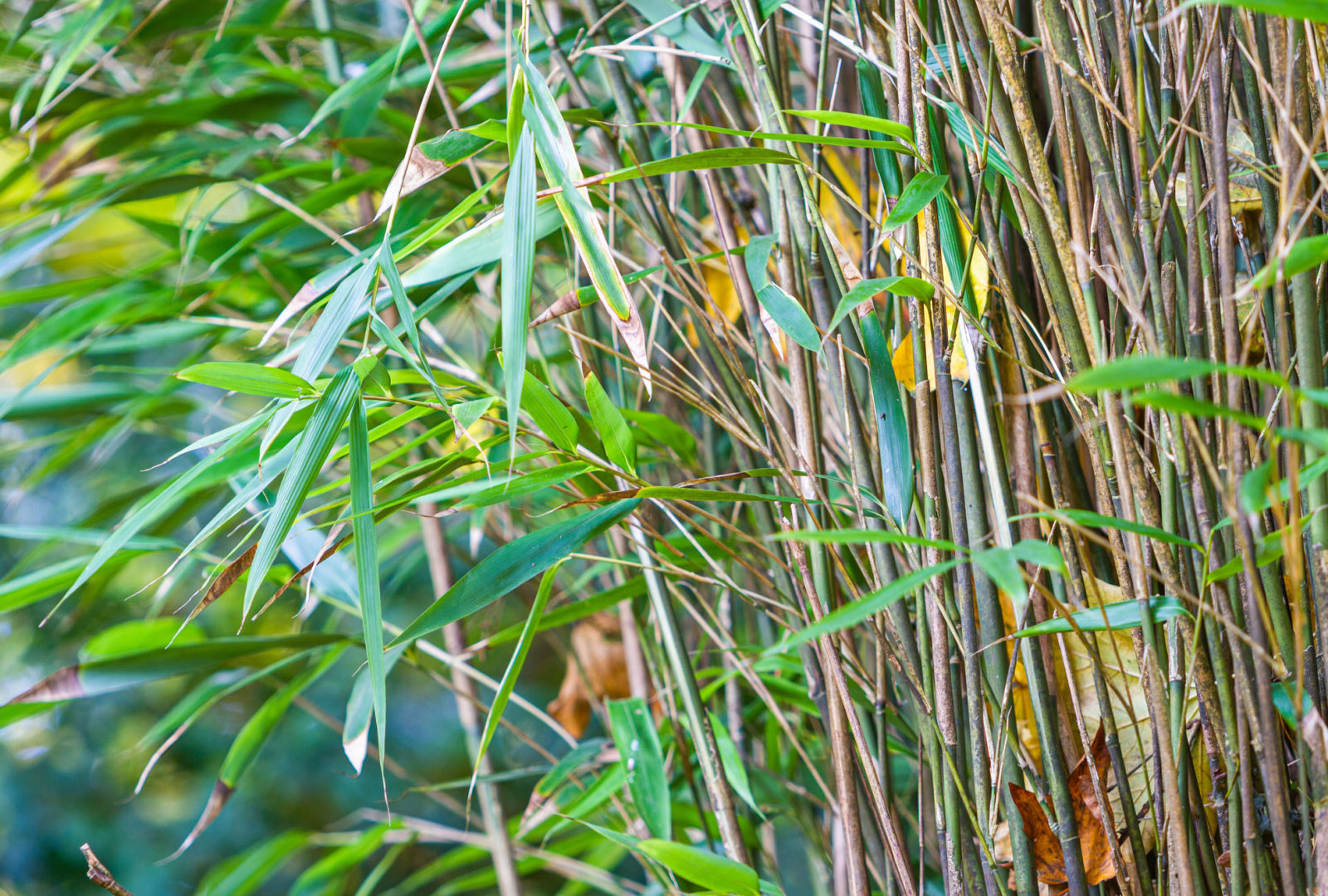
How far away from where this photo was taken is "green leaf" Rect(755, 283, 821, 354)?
332 mm

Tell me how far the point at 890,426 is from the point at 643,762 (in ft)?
0.85

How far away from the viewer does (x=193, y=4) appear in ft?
2.15

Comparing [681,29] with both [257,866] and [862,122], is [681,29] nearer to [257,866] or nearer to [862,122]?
[862,122]

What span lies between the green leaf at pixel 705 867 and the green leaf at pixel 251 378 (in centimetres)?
22

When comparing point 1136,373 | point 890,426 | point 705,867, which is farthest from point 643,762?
point 1136,373

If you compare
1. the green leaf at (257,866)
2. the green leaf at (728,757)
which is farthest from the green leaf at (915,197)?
the green leaf at (257,866)

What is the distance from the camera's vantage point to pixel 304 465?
30 centimetres

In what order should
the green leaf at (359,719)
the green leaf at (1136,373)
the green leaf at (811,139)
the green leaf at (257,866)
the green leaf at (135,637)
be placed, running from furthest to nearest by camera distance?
1. the green leaf at (257,866)
2. the green leaf at (135,637)
3. the green leaf at (359,719)
4. the green leaf at (811,139)
5. the green leaf at (1136,373)

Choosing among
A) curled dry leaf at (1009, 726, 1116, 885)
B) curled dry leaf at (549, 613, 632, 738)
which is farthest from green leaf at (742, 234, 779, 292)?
curled dry leaf at (549, 613, 632, 738)

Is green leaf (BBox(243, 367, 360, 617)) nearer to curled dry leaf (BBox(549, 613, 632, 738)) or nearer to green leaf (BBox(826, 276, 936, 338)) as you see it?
green leaf (BBox(826, 276, 936, 338))

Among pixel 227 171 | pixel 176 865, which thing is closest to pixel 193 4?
pixel 227 171

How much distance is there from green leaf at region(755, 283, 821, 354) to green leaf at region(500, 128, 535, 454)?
0.34 feet

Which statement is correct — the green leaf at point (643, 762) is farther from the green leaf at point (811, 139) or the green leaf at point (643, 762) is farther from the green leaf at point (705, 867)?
the green leaf at point (811, 139)

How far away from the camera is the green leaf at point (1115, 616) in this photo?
0.28 meters
